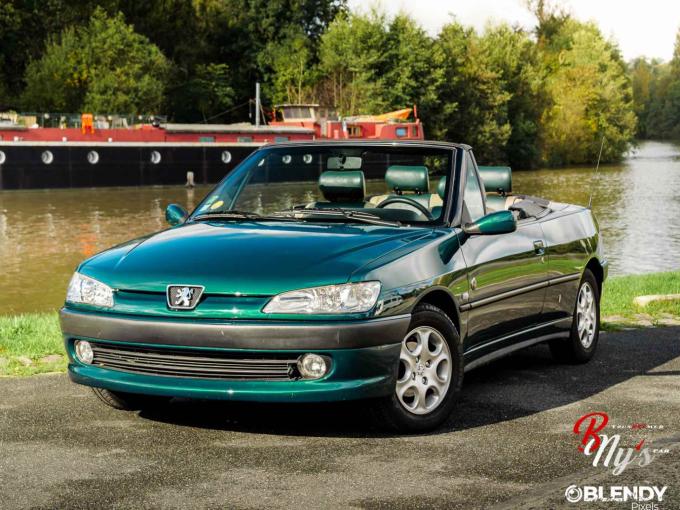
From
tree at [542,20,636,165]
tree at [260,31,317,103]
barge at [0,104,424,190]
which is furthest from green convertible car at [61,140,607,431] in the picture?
tree at [542,20,636,165]

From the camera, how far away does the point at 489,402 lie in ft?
21.9

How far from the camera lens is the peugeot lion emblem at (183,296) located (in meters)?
5.48

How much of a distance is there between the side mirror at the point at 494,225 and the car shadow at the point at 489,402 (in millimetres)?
984

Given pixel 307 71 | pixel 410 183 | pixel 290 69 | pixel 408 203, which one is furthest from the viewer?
pixel 290 69

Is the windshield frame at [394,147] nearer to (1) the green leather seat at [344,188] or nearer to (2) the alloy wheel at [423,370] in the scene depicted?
(1) the green leather seat at [344,188]

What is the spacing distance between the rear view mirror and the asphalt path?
154 centimetres

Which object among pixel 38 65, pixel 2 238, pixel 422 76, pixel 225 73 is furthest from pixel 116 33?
pixel 2 238

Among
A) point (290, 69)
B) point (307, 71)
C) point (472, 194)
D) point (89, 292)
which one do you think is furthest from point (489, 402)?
point (290, 69)

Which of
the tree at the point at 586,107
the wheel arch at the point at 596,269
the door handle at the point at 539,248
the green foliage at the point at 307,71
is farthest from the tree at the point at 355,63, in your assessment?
the door handle at the point at 539,248

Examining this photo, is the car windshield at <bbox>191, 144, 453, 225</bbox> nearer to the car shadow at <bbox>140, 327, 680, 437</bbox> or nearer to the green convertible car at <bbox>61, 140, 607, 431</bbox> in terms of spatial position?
the green convertible car at <bbox>61, 140, 607, 431</bbox>

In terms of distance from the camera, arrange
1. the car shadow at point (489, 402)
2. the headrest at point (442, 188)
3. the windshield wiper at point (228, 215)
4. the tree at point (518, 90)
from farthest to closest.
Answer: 1. the tree at point (518, 90)
2. the headrest at point (442, 188)
3. the windshield wiper at point (228, 215)
4. the car shadow at point (489, 402)

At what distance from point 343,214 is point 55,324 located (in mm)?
4531

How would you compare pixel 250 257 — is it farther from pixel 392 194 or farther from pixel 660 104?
pixel 660 104

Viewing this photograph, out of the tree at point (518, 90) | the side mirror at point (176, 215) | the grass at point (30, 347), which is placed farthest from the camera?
the tree at point (518, 90)
